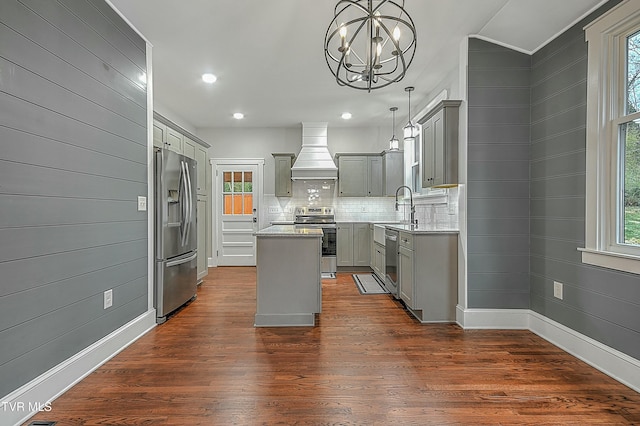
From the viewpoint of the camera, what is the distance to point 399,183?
604 cm

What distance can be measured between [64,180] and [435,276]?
10.3 ft

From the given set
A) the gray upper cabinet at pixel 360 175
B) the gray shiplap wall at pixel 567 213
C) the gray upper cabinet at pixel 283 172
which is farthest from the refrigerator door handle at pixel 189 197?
the gray shiplap wall at pixel 567 213

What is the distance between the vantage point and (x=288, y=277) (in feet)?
10.8

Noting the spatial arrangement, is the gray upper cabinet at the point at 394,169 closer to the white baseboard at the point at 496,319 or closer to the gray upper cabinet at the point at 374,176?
the gray upper cabinet at the point at 374,176

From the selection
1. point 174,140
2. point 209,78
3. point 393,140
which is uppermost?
point 209,78

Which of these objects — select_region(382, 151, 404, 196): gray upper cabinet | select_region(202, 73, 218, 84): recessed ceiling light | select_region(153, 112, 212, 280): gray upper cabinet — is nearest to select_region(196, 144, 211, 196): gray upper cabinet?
select_region(153, 112, 212, 280): gray upper cabinet

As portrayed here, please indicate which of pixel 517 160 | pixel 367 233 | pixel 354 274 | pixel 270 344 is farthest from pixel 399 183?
pixel 270 344

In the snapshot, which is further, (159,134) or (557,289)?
(159,134)

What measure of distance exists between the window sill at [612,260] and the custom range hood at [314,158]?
4.15 meters

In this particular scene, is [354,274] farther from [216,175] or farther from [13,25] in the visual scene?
[13,25]

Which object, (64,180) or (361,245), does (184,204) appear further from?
(361,245)

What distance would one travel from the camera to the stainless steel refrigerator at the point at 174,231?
3300 millimetres

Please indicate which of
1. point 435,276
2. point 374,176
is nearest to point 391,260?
point 435,276

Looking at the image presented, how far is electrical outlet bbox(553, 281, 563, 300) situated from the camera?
108 inches
